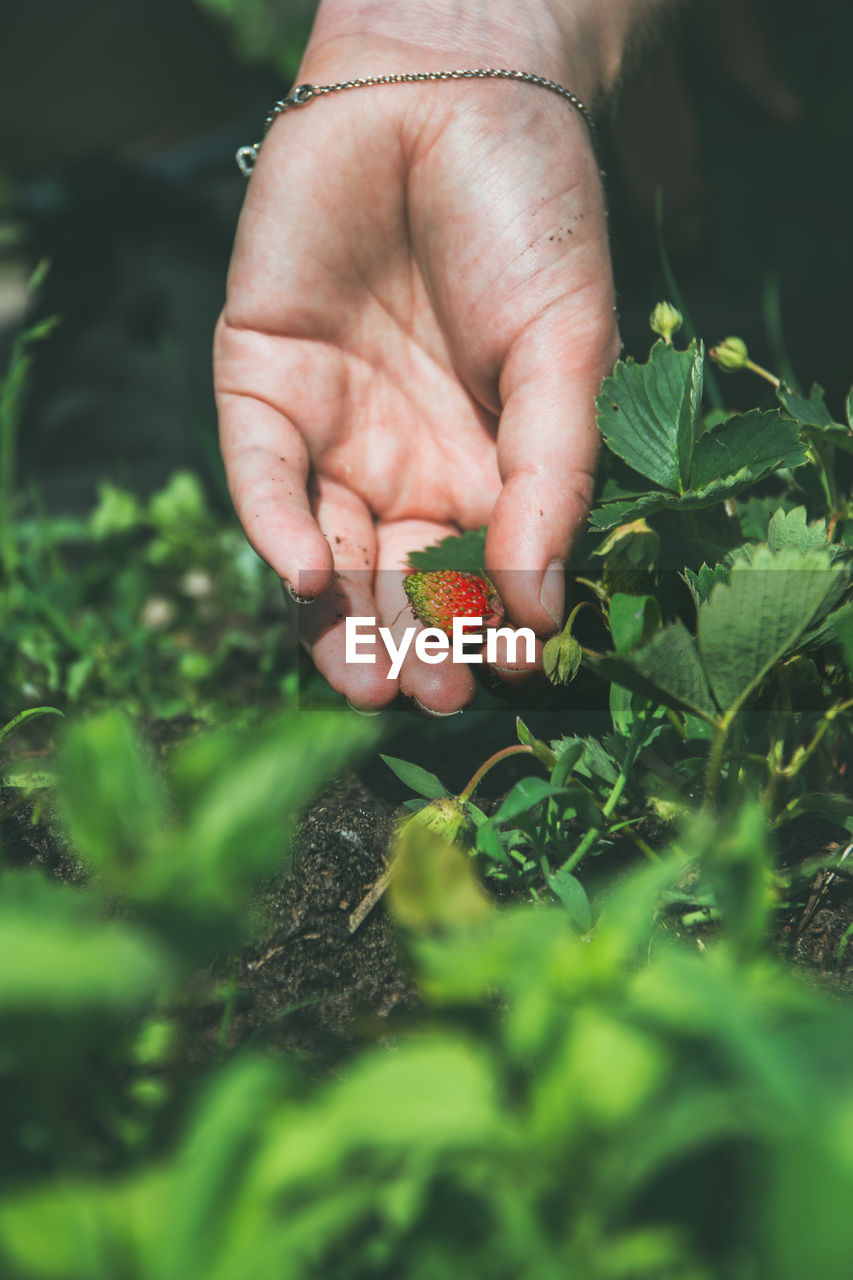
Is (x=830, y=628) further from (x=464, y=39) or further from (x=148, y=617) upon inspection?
(x=148, y=617)

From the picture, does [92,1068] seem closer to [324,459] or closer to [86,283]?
[324,459]

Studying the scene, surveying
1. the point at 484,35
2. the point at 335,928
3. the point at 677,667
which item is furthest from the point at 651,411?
the point at 484,35

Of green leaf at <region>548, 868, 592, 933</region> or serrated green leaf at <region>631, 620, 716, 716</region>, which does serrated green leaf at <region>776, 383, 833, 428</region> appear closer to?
serrated green leaf at <region>631, 620, 716, 716</region>

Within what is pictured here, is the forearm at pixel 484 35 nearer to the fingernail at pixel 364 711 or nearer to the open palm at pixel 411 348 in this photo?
the open palm at pixel 411 348

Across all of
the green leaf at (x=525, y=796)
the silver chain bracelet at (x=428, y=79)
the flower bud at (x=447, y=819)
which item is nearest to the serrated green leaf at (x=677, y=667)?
the green leaf at (x=525, y=796)

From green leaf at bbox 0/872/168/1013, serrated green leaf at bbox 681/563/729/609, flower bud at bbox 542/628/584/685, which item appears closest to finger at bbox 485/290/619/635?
flower bud at bbox 542/628/584/685
